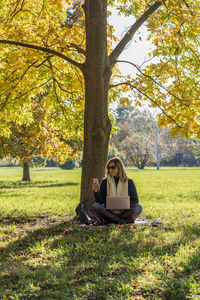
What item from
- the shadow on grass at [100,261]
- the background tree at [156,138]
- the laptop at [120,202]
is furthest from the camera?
the background tree at [156,138]

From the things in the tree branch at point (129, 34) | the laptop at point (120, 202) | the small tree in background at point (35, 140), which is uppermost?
the tree branch at point (129, 34)

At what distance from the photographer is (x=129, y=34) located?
296 inches

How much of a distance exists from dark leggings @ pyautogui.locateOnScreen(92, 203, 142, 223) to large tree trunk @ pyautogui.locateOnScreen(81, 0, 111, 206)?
2.47 feet

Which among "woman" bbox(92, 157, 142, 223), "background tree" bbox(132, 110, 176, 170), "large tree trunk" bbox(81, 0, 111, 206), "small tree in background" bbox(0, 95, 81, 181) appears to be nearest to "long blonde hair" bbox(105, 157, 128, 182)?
"woman" bbox(92, 157, 142, 223)

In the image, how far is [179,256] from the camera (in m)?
4.35

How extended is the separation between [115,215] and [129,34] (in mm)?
4027

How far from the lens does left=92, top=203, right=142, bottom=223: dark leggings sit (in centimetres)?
619

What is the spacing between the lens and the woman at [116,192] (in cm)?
623

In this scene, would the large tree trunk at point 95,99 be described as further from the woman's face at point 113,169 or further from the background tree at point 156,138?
the background tree at point 156,138

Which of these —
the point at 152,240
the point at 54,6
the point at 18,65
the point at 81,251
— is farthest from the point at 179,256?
the point at 54,6

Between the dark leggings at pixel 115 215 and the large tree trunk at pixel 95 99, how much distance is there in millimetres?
752

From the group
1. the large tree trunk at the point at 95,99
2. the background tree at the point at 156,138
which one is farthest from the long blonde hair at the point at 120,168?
the background tree at the point at 156,138

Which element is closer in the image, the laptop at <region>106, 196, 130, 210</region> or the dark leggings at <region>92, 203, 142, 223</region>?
the laptop at <region>106, 196, 130, 210</region>

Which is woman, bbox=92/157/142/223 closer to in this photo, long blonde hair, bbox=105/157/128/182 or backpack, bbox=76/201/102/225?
long blonde hair, bbox=105/157/128/182
